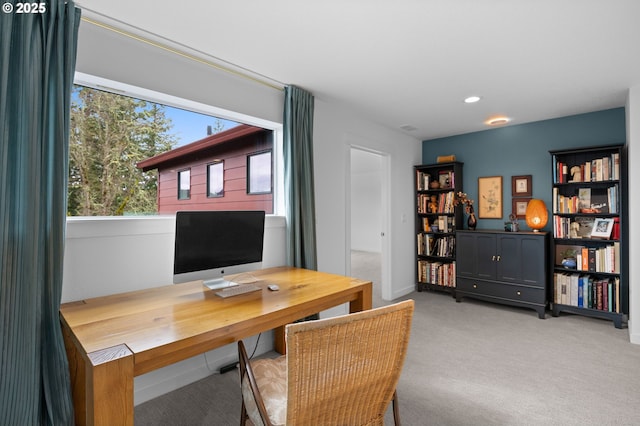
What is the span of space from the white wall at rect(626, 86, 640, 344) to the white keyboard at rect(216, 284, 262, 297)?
11.1ft

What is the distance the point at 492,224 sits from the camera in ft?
14.7

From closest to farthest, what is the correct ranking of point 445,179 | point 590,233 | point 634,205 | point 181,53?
point 181,53 → point 634,205 → point 590,233 → point 445,179

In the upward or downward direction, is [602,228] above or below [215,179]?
below

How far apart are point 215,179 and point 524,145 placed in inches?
152

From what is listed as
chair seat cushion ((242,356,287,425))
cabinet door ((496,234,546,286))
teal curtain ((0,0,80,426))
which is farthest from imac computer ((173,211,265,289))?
cabinet door ((496,234,546,286))

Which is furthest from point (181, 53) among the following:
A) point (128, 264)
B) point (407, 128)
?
point (407, 128)

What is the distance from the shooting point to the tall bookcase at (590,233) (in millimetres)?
3406

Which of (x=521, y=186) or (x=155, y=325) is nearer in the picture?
(x=155, y=325)

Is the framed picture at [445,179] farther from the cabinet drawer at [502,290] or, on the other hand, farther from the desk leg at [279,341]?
the desk leg at [279,341]

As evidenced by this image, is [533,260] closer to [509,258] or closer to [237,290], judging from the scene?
[509,258]

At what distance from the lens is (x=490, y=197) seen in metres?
4.50

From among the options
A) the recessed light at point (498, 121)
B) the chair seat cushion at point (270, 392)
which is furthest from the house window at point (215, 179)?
the recessed light at point (498, 121)

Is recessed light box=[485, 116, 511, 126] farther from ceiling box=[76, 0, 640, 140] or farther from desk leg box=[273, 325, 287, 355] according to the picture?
desk leg box=[273, 325, 287, 355]

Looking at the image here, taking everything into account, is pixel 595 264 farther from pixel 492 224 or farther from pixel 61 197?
pixel 61 197
